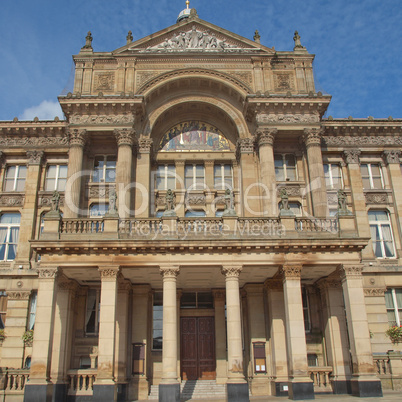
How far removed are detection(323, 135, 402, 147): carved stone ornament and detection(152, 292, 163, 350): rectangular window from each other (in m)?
15.0

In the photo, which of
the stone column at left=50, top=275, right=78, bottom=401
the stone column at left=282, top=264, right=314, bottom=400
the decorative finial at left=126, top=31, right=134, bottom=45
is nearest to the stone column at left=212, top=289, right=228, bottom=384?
the stone column at left=282, top=264, right=314, bottom=400

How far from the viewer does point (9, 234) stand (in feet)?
91.7

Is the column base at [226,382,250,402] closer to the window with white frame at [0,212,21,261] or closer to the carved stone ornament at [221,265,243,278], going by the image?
the carved stone ornament at [221,265,243,278]

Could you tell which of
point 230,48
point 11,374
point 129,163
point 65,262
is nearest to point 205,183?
point 129,163

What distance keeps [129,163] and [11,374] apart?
12.7 meters

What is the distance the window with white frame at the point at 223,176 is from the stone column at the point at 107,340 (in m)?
10.6

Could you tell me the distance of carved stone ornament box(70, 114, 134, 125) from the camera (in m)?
27.6

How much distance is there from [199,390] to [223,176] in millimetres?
13039

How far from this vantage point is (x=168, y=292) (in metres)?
20.7

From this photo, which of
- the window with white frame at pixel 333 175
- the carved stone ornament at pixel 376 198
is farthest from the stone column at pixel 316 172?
the carved stone ornament at pixel 376 198

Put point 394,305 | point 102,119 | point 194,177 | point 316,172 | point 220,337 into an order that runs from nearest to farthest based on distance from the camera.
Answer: point 220,337 → point 394,305 → point 316,172 → point 102,119 → point 194,177

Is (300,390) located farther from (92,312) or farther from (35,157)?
(35,157)

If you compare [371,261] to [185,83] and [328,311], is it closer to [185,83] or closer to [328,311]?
[328,311]

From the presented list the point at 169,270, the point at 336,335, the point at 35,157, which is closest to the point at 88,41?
the point at 35,157
